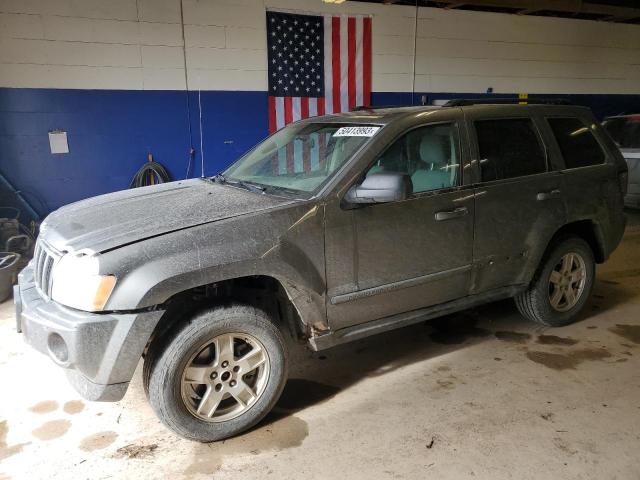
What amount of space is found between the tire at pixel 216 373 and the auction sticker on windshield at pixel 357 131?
4.13 feet

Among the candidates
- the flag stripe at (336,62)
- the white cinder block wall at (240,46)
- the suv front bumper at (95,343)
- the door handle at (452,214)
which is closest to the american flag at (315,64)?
the flag stripe at (336,62)

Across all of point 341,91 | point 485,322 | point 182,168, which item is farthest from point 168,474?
point 341,91

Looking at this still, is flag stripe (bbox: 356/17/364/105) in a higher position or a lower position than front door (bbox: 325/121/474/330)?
higher

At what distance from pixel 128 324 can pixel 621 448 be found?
100 inches

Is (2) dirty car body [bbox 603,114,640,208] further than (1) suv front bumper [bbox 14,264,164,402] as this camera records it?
Yes

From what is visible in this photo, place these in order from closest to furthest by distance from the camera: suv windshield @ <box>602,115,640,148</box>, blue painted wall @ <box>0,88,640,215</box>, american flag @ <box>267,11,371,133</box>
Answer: blue painted wall @ <box>0,88,640,215</box> → american flag @ <box>267,11,371,133</box> → suv windshield @ <box>602,115,640,148</box>

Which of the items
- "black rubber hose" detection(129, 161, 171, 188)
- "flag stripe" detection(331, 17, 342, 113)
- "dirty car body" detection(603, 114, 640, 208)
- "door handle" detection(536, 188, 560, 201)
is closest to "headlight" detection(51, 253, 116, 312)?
"door handle" detection(536, 188, 560, 201)

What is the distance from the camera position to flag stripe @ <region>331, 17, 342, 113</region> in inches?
307

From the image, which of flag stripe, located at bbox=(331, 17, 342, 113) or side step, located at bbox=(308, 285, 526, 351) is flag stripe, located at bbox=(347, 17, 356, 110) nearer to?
flag stripe, located at bbox=(331, 17, 342, 113)

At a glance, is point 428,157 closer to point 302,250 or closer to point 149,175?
point 302,250

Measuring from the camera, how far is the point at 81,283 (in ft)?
7.66

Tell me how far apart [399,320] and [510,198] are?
116 centimetres

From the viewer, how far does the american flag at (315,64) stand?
7.48m

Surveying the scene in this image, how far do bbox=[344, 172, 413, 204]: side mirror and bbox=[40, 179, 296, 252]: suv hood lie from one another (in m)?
0.39
